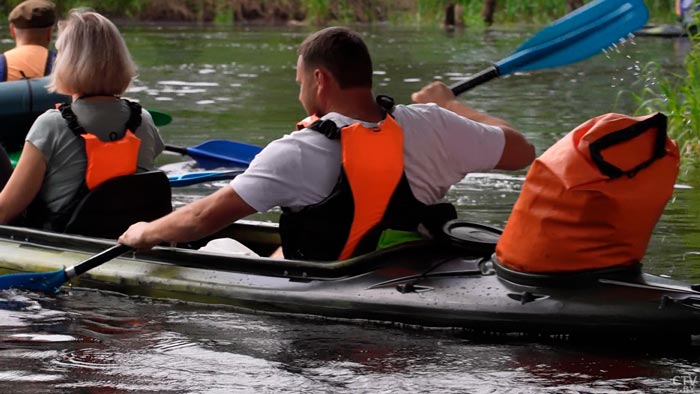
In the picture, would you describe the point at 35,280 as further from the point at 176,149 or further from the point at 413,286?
the point at 176,149

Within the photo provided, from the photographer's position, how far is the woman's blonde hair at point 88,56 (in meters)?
4.80

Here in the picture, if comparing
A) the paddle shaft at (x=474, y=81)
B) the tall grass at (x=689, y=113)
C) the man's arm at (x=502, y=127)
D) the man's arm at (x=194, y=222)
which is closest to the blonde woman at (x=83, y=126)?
the man's arm at (x=194, y=222)

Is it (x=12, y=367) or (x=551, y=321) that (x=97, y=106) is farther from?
(x=551, y=321)

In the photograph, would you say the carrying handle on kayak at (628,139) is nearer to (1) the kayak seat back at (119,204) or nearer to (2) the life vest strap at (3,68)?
(1) the kayak seat back at (119,204)

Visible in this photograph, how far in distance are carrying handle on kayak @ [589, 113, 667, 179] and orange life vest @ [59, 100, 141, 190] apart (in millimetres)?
1819

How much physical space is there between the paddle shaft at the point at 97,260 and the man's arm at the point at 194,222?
1.3 inches

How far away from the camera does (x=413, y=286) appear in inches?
172

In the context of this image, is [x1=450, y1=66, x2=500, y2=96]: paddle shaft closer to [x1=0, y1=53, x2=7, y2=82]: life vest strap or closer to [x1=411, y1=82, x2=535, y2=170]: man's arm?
[x1=411, y1=82, x2=535, y2=170]: man's arm

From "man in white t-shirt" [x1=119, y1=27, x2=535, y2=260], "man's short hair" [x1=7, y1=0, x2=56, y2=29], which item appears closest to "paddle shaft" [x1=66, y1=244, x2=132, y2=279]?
"man in white t-shirt" [x1=119, y1=27, x2=535, y2=260]

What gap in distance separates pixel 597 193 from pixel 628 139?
0.18 metres

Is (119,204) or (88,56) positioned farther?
(119,204)

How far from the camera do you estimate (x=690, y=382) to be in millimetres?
3791

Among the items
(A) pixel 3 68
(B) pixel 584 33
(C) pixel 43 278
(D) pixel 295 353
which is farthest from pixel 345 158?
(A) pixel 3 68

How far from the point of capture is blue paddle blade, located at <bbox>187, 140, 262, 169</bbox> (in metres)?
8.09
